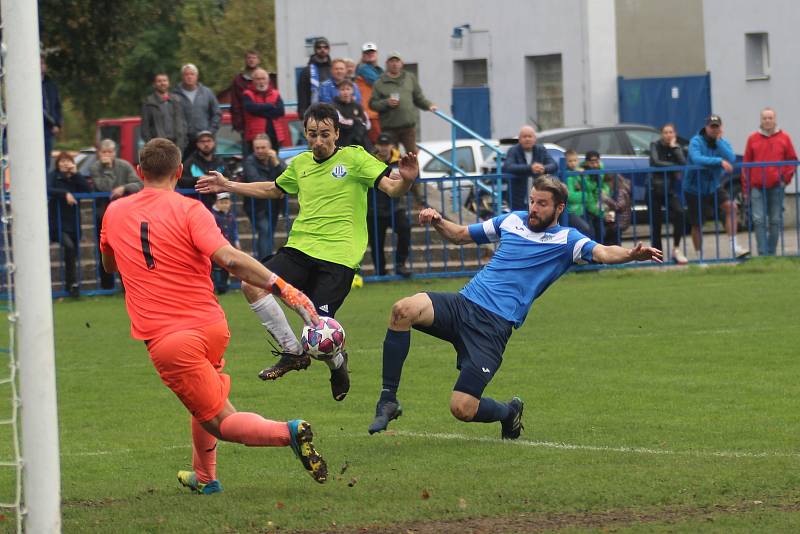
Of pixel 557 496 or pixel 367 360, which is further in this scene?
pixel 367 360

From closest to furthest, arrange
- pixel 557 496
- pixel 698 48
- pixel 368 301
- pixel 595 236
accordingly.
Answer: pixel 557 496 → pixel 368 301 → pixel 595 236 → pixel 698 48

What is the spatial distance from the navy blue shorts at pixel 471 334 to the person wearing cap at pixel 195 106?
1125cm

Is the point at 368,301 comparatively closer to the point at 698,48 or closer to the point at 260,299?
the point at 260,299

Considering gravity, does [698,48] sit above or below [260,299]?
above

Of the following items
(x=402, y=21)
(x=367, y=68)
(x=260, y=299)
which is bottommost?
(x=260, y=299)

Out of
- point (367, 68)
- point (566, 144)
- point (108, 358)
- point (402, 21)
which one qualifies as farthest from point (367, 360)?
point (402, 21)

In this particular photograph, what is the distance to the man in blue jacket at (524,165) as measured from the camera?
802 inches

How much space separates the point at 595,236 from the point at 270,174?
182 inches

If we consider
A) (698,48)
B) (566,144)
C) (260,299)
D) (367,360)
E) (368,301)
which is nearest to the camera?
(260,299)

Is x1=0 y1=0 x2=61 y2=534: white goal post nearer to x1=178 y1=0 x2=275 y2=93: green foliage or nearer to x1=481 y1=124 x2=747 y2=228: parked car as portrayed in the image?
x1=481 y1=124 x2=747 y2=228: parked car

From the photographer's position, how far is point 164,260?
7371 millimetres

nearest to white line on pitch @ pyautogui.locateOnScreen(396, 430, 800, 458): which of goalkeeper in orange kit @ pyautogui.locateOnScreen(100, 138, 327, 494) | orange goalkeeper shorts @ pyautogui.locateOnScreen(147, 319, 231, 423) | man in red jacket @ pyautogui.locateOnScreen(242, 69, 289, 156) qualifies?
goalkeeper in orange kit @ pyautogui.locateOnScreen(100, 138, 327, 494)

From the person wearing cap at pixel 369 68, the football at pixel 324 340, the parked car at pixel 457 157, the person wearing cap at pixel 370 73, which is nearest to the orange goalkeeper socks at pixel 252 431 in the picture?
the football at pixel 324 340

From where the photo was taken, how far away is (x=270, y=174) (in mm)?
19094
